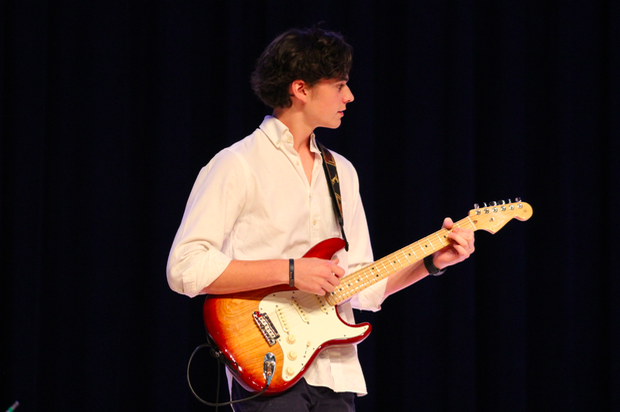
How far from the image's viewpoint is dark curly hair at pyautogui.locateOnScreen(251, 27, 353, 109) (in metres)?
1.92

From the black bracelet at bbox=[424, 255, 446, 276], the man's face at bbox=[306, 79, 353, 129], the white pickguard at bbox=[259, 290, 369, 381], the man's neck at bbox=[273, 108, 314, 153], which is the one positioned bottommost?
the white pickguard at bbox=[259, 290, 369, 381]

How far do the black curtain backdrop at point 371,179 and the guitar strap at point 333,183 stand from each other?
1.05m

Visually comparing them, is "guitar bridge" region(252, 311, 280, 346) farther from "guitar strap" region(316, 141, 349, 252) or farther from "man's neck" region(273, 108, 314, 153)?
"man's neck" region(273, 108, 314, 153)

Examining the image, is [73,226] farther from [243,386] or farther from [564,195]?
[564,195]

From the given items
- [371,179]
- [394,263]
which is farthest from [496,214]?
[371,179]

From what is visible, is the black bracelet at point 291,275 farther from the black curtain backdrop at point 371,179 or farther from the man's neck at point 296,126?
the black curtain backdrop at point 371,179

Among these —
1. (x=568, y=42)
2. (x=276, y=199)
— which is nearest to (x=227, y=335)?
(x=276, y=199)

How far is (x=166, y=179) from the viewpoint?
2920mm

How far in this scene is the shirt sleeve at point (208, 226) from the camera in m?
1.64

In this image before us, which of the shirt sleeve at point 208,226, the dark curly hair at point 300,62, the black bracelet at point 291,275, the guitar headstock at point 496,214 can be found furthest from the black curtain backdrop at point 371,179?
the black bracelet at point 291,275

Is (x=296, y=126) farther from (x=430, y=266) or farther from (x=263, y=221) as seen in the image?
(x=430, y=266)

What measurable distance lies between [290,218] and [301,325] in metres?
0.33

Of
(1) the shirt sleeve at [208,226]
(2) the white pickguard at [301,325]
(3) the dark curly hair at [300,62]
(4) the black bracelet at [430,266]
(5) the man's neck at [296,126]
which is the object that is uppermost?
(3) the dark curly hair at [300,62]

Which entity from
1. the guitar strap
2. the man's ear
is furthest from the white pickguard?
the man's ear
